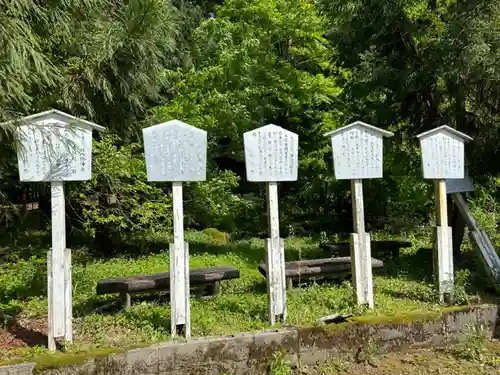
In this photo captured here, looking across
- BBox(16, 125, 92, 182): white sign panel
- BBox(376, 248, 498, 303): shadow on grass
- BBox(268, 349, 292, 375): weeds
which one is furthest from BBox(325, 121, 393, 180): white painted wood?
BBox(16, 125, 92, 182): white sign panel

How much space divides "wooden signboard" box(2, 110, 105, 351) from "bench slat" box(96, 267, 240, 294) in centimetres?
114

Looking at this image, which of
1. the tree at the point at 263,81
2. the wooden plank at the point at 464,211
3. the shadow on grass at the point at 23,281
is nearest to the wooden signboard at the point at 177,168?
the shadow on grass at the point at 23,281

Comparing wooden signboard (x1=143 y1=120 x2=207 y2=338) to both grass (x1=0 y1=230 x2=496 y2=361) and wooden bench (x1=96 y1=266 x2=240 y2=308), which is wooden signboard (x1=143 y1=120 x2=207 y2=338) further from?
wooden bench (x1=96 y1=266 x2=240 y2=308)

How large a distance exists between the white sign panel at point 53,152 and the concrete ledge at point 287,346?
165 cm

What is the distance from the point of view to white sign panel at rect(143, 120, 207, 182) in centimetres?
456

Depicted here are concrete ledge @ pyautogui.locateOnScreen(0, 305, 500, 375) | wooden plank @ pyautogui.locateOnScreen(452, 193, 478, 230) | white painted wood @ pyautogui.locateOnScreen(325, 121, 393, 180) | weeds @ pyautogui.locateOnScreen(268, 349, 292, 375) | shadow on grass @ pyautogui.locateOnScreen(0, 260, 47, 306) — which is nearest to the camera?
concrete ledge @ pyautogui.locateOnScreen(0, 305, 500, 375)

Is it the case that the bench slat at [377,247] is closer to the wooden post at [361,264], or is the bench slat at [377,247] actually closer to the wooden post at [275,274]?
the wooden post at [361,264]

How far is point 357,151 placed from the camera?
552cm

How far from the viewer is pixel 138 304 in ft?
18.5

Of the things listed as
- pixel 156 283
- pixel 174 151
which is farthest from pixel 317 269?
pixel 174 151

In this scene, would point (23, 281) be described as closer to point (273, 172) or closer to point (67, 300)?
point (67, 300)

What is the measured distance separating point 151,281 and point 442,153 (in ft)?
13.3

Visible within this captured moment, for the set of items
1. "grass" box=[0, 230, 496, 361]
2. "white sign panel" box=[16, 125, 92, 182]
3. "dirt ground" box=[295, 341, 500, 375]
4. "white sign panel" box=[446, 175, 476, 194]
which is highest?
"white sign panel" box=[16, 125, 92, 182]

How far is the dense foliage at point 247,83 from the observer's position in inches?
233
